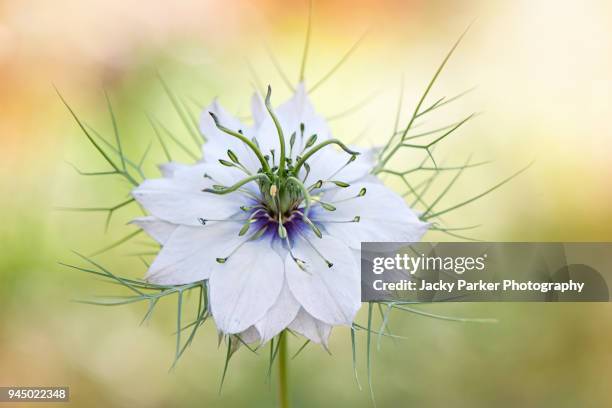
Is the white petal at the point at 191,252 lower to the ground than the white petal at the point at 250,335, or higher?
higher

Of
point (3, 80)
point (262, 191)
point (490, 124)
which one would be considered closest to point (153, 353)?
point (3, 80)

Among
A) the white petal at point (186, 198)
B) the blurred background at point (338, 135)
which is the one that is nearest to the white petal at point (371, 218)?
the white petal at point (186, 198)

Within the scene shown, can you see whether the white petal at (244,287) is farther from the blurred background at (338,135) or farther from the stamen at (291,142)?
the blurred background at (338,135)

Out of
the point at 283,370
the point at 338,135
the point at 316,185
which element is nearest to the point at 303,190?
the point at 316,185

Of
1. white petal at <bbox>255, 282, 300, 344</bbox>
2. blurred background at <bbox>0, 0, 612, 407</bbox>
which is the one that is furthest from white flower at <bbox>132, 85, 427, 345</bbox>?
blurred background at <bbox>0, 0, 612, 407</bbox>

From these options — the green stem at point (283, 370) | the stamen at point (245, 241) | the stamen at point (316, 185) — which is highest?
the stamen at point (316, 185)

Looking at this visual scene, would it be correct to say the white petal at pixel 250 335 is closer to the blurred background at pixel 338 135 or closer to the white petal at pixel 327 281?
the white petal at pixel 327 281

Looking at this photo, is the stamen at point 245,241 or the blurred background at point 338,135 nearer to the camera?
the stamen at point 245,241
